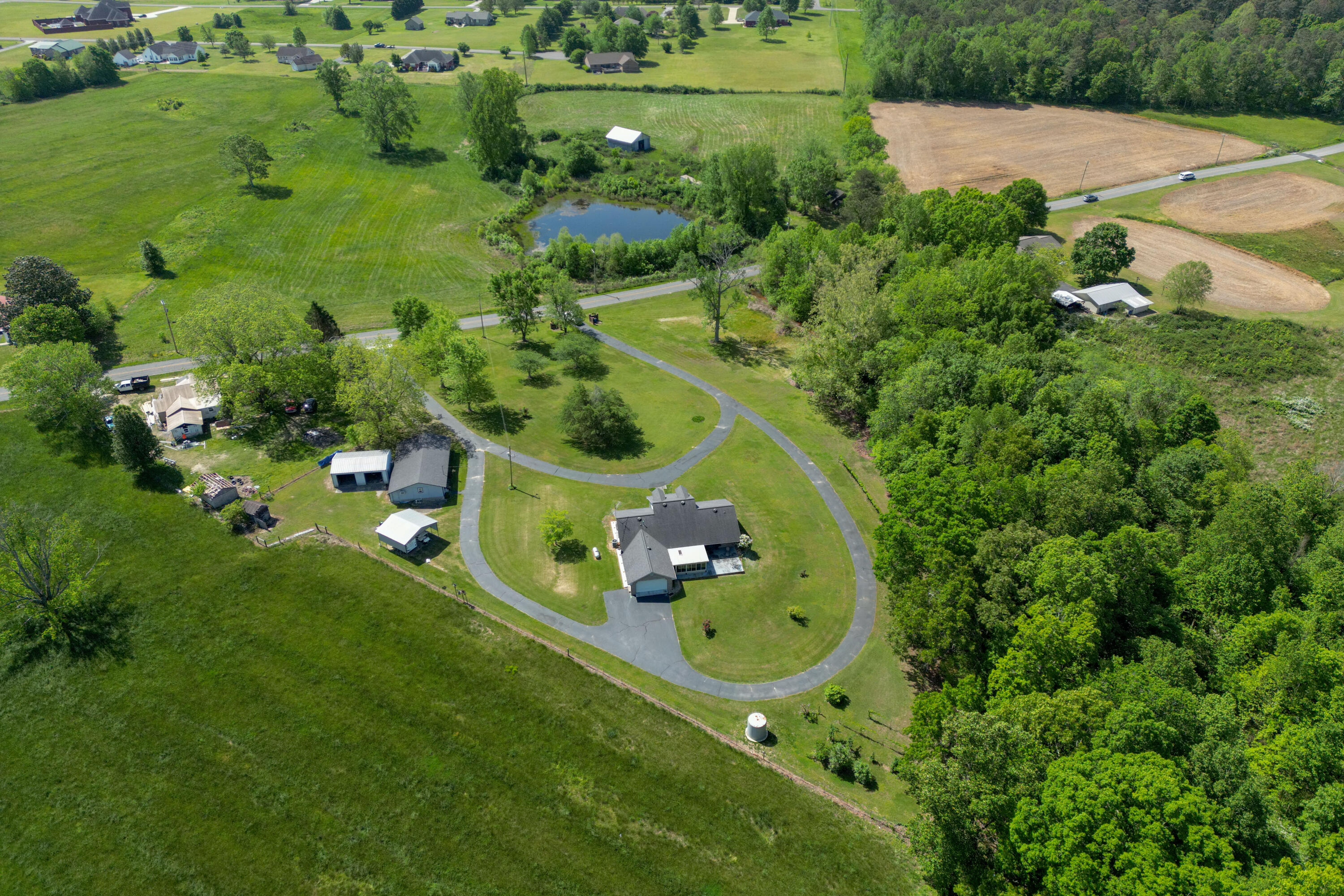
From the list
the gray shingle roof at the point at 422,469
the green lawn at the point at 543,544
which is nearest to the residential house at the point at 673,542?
the green lawn at the point at 543,544

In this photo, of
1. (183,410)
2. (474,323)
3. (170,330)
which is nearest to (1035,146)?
(474,323)

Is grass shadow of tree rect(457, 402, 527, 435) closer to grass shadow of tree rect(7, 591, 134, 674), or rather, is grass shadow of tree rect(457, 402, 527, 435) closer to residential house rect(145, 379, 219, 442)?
residential house rect(145, 379, 219, 442)

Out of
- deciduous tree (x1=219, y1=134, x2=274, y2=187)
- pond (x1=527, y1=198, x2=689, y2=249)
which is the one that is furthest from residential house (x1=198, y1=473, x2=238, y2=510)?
deciduous tree (x1=219, y1=134, x2=274, y2=187)

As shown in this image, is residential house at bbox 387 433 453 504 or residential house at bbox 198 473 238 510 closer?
residential house at bbox 198 473 238 510

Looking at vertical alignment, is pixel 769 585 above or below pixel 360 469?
below

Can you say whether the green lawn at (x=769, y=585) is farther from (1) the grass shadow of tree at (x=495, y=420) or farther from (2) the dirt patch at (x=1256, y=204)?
(2) the dirt patch at (x=1256, y=204)

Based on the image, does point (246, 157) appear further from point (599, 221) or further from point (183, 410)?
→ point (183, 410)
